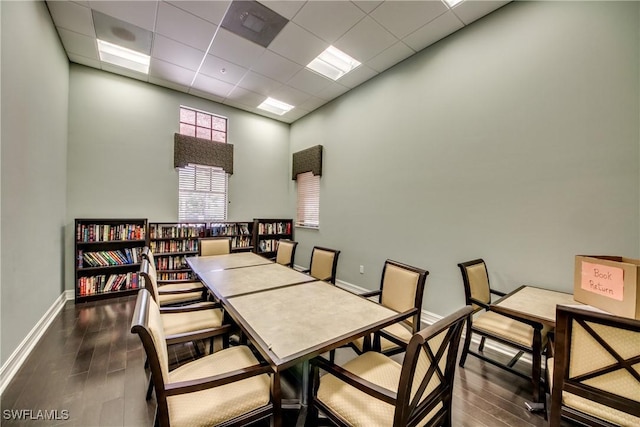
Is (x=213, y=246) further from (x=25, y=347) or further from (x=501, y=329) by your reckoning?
(x=501, y=329)

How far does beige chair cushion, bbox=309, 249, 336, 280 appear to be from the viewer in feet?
Result: 9.32

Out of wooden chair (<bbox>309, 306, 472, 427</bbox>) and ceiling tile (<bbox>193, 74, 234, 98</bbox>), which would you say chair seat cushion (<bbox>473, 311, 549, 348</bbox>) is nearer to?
wooden chair (<bbox>309, 306, 472, 427</bbox>)

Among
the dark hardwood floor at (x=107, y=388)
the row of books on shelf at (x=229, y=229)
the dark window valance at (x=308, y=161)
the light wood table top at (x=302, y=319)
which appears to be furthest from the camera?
the dark window valance at (x=308, y=161)

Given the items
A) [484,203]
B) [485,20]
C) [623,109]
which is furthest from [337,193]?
[623,109]

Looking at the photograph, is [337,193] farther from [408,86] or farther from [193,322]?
[193,322]

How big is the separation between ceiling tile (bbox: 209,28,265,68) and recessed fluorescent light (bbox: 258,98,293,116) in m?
1.22

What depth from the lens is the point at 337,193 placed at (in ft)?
14.6

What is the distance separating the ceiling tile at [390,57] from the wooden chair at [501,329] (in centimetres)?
274

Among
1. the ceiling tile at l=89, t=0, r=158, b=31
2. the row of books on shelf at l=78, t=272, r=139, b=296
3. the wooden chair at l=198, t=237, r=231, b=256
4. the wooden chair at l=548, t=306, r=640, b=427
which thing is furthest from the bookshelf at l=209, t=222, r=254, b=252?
the wooden chair at l=548, t=306, r=640, b=427

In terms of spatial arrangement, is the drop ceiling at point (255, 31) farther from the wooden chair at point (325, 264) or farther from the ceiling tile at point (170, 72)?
the wooden chair at point (325, 264)

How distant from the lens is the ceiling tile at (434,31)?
2705mm

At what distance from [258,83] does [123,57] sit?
6.14 feet

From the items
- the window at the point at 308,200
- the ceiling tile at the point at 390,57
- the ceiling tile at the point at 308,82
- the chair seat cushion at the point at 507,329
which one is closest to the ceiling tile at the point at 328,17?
the ceiling tile at the point at 390,57

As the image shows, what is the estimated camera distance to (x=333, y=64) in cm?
368
